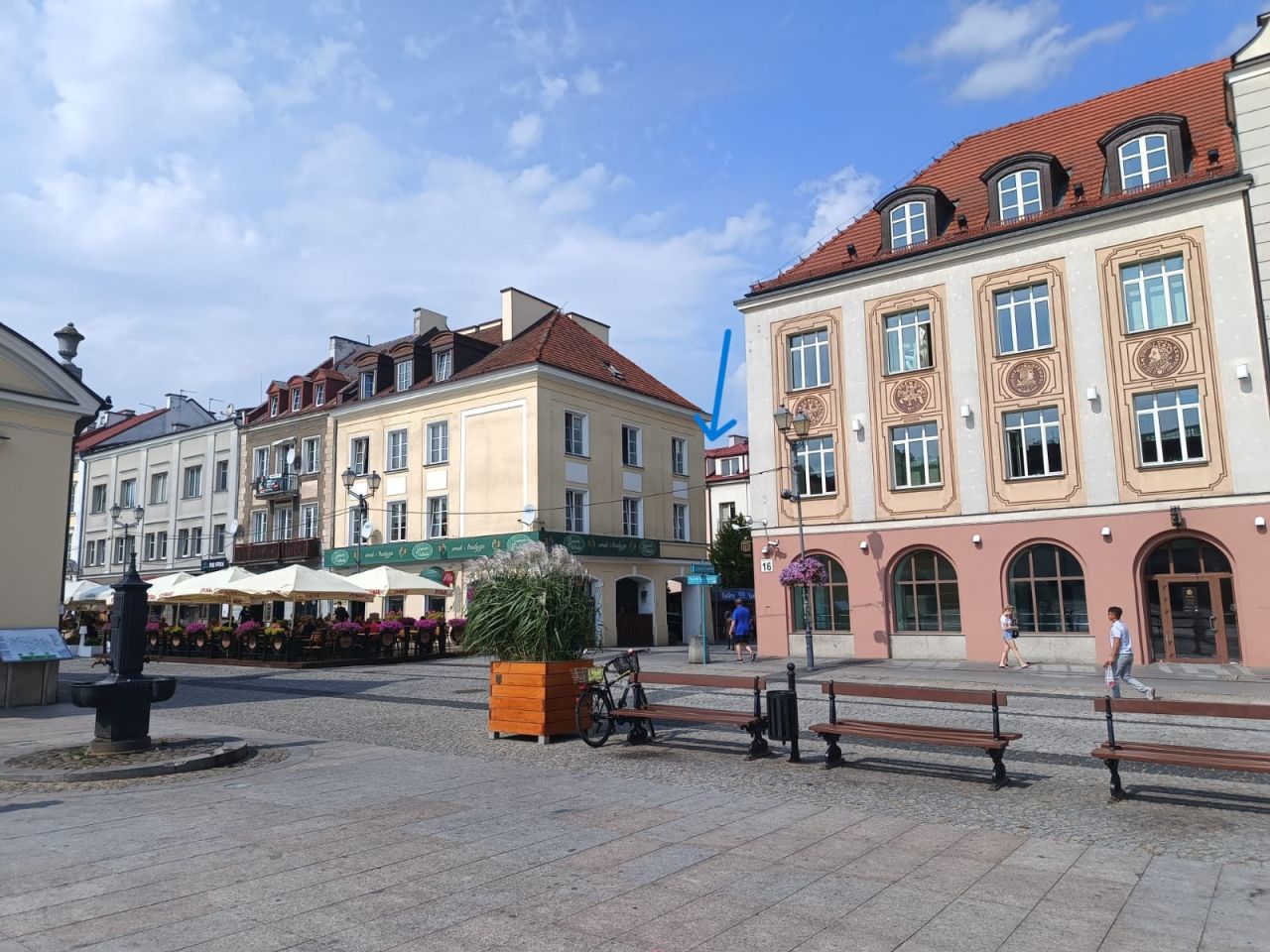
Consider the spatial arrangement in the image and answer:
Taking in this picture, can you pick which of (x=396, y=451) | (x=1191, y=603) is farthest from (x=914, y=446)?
(x=396, y=451)

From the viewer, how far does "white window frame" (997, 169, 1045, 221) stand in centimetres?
2364

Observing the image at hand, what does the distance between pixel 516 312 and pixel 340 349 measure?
1334 cm

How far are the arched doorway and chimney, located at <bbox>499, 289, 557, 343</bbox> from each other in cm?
2566

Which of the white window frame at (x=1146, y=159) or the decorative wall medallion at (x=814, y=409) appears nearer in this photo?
the white window frame at (x=1146, y=159)

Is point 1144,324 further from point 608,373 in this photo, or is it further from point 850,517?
point 608,373

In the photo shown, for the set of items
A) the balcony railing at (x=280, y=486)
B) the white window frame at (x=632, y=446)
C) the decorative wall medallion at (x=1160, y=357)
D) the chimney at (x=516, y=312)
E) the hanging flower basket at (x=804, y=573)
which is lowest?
the hanging flower basket at (x=804, y=573)

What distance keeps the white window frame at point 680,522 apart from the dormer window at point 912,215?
56.3ft

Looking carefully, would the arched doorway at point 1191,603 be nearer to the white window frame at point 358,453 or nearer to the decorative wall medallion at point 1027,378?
the decorative wall medallion at point 1027,378

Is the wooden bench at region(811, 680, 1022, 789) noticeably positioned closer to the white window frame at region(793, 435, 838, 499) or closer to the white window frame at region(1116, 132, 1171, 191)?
the white window frame at region(793, 435, 838, 499)

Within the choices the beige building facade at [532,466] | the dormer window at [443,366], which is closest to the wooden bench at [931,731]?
the beige building facade at [532,466]

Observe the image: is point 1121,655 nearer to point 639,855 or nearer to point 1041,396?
point 1041,396

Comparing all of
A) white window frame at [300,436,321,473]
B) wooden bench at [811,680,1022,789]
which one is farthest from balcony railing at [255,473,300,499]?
wooden bench at [811,680,1022,789]

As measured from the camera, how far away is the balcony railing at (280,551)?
40.4 metres

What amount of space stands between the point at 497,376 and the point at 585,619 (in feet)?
82.1
